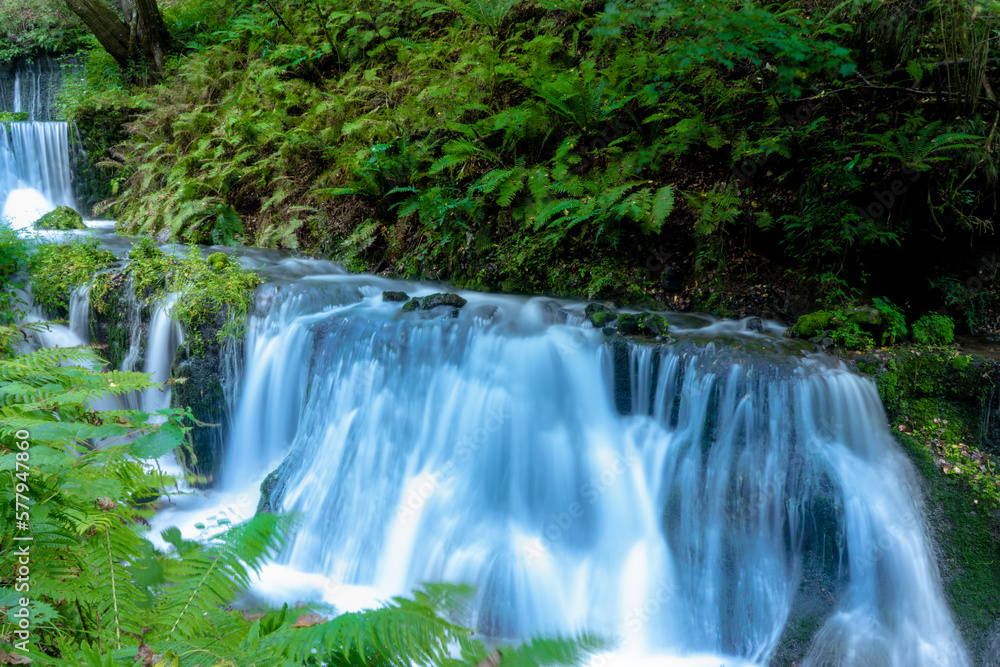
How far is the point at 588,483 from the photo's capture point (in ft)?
15.1

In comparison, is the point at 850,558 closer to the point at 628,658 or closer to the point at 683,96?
the point at 628,658

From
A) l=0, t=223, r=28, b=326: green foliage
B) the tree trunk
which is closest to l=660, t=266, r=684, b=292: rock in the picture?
l=0, t=223, r=28, b=326: green foliage

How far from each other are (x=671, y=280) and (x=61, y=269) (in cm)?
743

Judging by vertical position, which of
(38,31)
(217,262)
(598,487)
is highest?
(38,31)

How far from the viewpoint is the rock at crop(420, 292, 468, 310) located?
605cm

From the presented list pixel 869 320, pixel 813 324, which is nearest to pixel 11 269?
pixel 813 324

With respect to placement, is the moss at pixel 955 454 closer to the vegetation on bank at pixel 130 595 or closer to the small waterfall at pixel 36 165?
the vegetation on bank at pixel 130 595

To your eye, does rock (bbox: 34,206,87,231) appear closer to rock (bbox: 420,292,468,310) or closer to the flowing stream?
the flowing stream

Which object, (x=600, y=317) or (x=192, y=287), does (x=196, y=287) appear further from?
(x=600, y=317)

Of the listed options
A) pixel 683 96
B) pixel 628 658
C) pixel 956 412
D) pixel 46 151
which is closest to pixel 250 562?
pixel 628 658

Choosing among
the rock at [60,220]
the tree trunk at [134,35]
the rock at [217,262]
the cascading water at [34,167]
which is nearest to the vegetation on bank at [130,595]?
the rock at [217,262]

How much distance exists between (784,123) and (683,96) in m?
1.19

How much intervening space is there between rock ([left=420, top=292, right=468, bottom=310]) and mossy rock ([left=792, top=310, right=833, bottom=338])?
3.32 meters

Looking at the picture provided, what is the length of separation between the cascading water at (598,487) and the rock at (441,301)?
0.95ft
